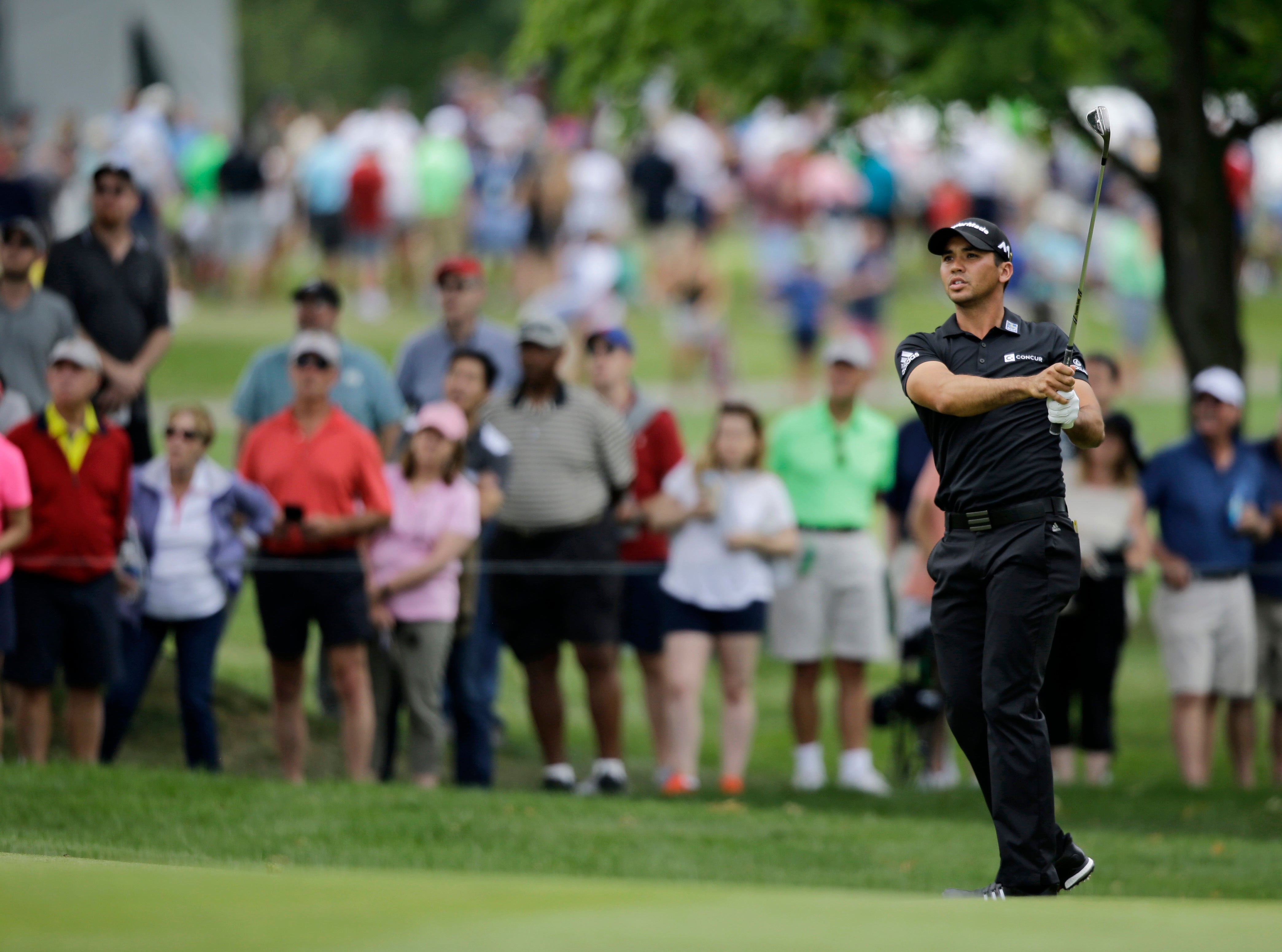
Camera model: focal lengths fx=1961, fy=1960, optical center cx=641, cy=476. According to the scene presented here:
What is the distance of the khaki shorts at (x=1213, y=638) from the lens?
35.7ft

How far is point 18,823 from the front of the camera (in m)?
7.82

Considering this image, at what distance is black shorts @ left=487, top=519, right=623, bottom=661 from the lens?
32.9ft

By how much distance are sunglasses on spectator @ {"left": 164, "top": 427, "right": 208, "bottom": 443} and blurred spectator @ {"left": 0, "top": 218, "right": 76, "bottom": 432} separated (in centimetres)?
84

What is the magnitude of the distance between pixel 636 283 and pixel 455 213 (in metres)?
2.85

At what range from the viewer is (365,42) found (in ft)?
181

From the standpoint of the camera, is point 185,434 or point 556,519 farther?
point 556,519

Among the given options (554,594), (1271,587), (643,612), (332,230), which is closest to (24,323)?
(554,594)

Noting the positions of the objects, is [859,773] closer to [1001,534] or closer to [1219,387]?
[1219,387]

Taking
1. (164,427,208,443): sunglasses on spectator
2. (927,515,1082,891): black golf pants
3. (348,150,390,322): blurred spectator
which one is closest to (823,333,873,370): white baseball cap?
(164,427,208,443): sunglasses on spectator

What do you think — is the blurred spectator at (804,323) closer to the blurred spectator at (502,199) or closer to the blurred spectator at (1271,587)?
the blurred spectator at (502,199)

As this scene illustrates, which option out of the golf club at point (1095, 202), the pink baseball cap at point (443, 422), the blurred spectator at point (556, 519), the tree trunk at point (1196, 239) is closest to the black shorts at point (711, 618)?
the blurred spectator at point (556, 519)

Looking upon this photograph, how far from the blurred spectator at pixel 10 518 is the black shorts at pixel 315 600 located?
4.02ft

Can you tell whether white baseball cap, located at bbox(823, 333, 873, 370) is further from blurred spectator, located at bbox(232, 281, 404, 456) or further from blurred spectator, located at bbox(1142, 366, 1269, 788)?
blurred spectator, located at bbox(232, 281, 404, 456)

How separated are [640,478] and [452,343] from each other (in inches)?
57.8
